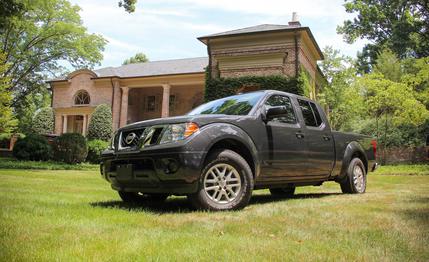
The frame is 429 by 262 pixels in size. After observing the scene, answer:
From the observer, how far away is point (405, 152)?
26578 mm

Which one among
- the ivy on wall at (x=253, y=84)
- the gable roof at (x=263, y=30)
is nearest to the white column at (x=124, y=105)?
the ivy on wall at (x=253, y=84)

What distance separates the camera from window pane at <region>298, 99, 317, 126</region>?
258 inches

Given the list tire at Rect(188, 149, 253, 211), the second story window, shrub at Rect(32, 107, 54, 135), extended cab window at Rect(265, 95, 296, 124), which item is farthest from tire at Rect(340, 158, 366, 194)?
shrub at Rect(32, 107, 54, 135)

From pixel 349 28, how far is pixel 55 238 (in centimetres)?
4801

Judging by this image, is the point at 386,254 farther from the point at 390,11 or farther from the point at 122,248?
the point at 390,11

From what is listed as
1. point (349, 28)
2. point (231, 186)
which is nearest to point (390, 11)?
A: point (349, 28)

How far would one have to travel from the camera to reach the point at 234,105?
575 centimetres

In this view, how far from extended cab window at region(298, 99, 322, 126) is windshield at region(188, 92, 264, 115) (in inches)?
42.7

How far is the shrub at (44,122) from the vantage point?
114 feet

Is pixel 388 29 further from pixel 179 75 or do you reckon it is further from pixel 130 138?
pixel 130 138

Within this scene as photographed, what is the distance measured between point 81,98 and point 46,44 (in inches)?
296

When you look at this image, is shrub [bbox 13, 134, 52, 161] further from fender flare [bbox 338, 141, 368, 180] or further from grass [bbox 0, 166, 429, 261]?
fender flare [bbox 338, 141, 368, 180]

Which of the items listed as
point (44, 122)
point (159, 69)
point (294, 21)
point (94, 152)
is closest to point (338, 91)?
point (294, 21)

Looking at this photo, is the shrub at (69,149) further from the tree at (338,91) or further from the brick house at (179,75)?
the tree at (338,91)
